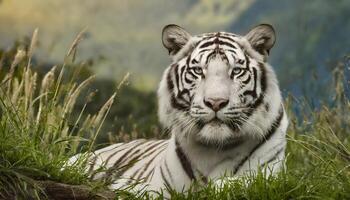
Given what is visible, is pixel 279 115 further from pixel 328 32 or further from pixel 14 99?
pixel 328 32

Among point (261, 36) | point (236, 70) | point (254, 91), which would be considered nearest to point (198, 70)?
point (236, 70)

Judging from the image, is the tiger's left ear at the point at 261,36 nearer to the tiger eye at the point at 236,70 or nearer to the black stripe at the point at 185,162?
the tiger eye at the point at 236,70

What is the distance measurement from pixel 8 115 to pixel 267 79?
1.80 meters

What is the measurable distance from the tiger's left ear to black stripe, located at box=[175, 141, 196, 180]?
0.92m

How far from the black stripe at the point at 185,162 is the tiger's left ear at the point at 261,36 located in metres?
0.92

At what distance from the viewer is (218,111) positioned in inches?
228

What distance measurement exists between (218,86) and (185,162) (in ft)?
2.11

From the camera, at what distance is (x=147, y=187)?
6203mm

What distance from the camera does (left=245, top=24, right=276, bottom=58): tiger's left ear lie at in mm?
6344

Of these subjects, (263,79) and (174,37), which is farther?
(174,37)

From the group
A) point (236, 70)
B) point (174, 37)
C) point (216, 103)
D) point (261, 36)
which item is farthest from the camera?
point (174, 37)

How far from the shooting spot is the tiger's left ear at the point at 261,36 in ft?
20.8

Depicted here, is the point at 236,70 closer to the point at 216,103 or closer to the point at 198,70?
the point at 198,70

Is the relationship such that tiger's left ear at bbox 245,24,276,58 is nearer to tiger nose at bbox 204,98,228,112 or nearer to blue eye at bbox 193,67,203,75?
blue eye at bbox 193,67,203,75
